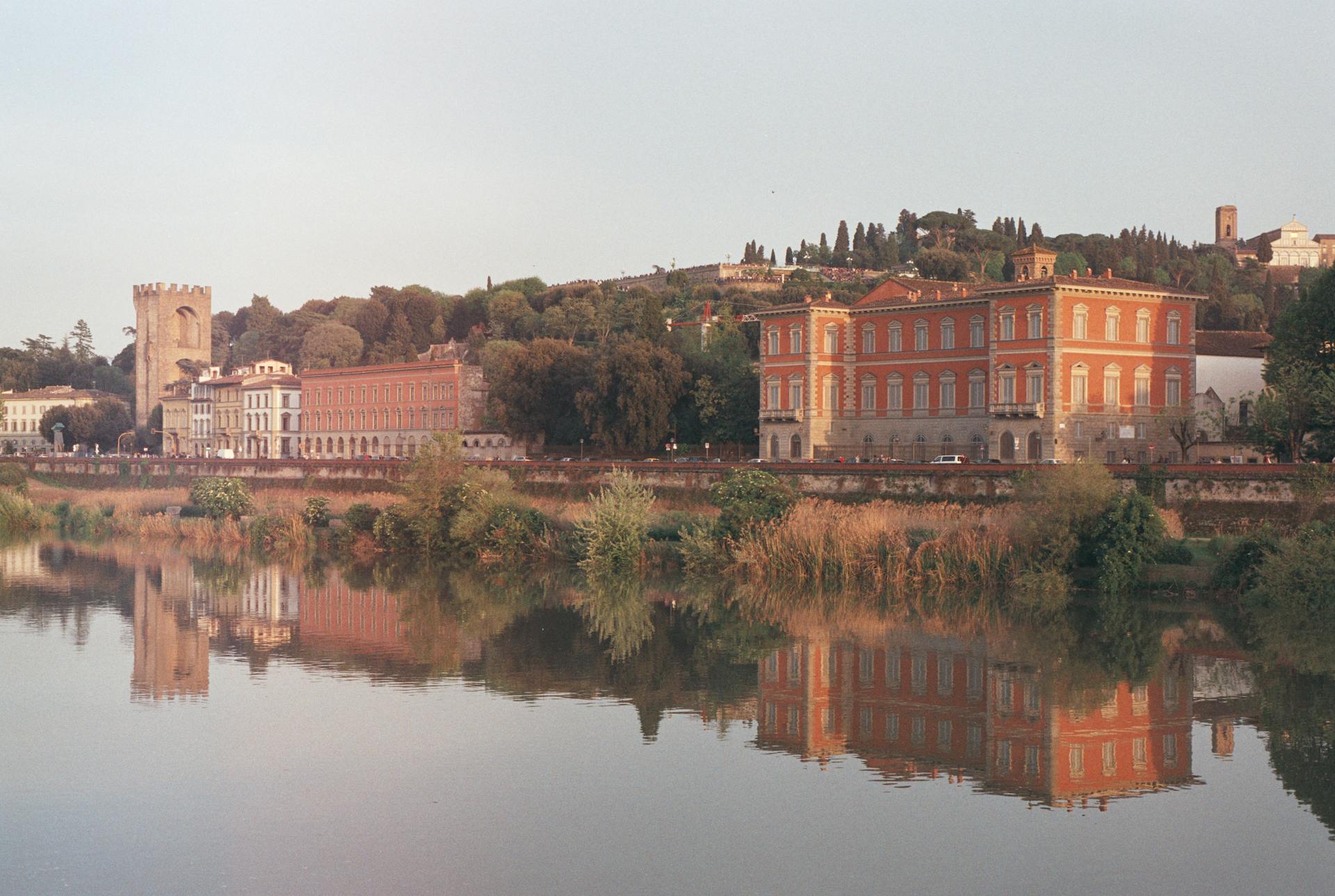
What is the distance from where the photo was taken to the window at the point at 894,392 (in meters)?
49.6

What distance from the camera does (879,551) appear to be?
27156 mm

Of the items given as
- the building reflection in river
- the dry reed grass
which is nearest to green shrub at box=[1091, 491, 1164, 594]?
the dry reed grass

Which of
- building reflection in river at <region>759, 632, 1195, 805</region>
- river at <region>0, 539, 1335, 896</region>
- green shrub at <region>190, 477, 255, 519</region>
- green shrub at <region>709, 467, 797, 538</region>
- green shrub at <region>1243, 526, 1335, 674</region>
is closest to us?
river at <region>0, 539, 1335, 896</region>

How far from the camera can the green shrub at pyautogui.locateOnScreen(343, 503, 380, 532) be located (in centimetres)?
3584

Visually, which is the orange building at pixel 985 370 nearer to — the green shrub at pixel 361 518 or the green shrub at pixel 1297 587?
the green shrub at pixel 361 518

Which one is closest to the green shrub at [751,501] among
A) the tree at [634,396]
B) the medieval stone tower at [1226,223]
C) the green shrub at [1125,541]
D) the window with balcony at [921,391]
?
the green shrub at [1125,541]

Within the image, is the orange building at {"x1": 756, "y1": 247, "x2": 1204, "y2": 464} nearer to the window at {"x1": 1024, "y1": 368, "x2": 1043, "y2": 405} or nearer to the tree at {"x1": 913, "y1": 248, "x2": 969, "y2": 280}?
the window at {"x1": 1024, "y1": 368, "x2": 1043, "y2": 405}

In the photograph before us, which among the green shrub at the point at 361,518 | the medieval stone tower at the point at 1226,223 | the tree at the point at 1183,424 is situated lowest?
the green shrub at the point at 361,518

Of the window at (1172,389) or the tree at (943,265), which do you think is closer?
the window at (1172,389)

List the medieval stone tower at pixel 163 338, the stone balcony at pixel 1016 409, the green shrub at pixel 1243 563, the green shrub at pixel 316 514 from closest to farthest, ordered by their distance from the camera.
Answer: the green shrub at pixel 1243 563, the green shrub at pixel 316 514, the stone balcony at pixel 1016 409, the medieval stone tower at pixel 163 338

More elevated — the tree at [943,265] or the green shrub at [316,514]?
the tree at [943,265]

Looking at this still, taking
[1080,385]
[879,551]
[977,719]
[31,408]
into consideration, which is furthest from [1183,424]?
[31,408]

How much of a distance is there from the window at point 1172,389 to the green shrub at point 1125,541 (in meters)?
22.3

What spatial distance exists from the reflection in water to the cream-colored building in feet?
260
